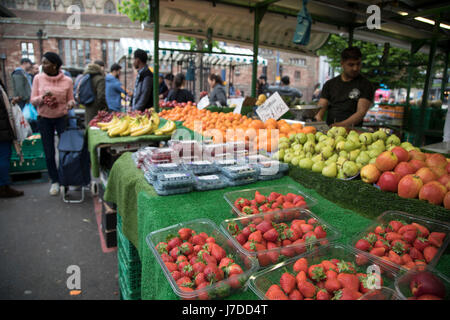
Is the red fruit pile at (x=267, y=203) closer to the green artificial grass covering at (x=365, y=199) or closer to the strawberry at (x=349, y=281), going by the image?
the green artificial grass covering at (x=365, y=199)

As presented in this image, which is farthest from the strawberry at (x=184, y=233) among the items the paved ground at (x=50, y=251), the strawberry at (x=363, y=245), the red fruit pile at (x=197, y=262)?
the paved ground at (x=50, y=251)

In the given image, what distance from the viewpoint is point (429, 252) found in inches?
47.2

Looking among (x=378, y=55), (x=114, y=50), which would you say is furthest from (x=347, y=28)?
(x=114, y=50)

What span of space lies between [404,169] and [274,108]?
1.79 meters

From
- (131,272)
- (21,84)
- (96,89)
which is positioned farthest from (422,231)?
(21,84)

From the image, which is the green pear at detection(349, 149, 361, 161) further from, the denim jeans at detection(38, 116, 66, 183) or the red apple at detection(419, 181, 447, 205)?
the denim jeans at detection(38, 116, 66, 183)

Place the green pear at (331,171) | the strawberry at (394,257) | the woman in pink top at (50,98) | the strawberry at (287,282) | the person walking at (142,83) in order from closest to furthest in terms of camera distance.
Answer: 1. the strawberry at (287,282)
2. the strawberry at (394,257)
3. the green pear at (331,171)
4. the woman in pink top at (50,98)
5. the person walking at (142,83)

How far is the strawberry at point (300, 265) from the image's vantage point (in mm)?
1120

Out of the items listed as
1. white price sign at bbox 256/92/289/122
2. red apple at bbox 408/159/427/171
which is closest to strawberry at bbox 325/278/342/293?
red apple at bbox 408/159/427/171

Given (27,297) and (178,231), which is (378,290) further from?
(27,297)

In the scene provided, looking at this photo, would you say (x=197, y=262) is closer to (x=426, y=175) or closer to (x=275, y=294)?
(x=275, y=294)

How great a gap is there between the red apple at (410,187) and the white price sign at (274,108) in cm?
175

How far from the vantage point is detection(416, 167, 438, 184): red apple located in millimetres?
1660

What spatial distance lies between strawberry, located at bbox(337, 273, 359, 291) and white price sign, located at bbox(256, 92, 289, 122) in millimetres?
2415
